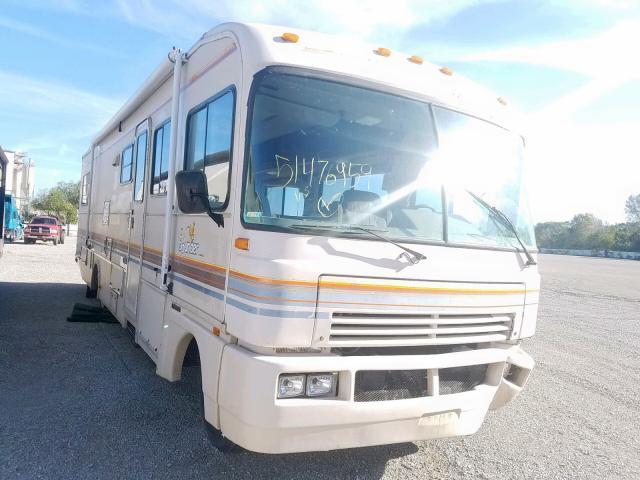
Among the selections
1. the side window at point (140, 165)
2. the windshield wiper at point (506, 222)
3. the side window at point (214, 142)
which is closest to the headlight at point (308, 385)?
the side window at point (214, 142)

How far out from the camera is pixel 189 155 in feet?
13.3

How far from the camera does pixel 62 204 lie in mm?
51500

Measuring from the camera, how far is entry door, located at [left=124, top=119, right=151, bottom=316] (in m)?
5.31

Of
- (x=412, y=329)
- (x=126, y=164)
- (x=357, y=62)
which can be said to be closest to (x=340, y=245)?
(x=412, y=329)

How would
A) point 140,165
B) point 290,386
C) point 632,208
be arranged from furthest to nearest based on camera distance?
point 632,208
point 140,165
point 290,386

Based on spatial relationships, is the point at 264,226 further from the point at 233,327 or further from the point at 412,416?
the point at 412,416

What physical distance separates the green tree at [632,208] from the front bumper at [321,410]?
116 m

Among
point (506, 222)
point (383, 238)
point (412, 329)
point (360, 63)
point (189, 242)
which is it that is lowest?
point (412, 329)

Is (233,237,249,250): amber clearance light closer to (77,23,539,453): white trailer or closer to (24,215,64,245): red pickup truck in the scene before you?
(77,23,539,453): white trailer

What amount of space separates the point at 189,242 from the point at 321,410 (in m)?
1.70

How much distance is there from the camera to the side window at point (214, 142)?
3344mm

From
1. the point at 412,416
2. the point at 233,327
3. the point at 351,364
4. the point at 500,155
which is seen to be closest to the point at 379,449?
the point at 412,416

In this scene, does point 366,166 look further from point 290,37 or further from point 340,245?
point 290,37

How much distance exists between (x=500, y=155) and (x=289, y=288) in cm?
222
